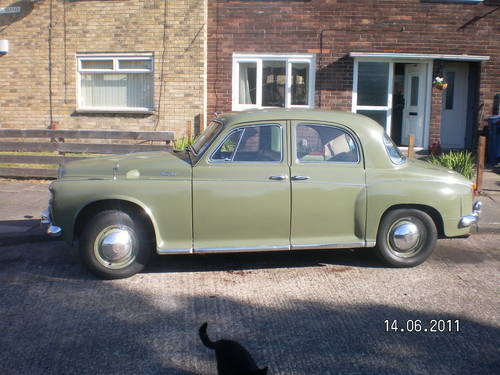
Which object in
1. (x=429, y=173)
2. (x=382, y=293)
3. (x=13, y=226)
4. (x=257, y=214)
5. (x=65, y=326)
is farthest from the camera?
(x=13, y=226)

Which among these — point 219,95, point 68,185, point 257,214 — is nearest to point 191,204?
point 257,214

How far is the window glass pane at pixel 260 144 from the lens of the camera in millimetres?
6145

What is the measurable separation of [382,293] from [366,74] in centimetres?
936

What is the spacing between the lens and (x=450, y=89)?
14.9 metres

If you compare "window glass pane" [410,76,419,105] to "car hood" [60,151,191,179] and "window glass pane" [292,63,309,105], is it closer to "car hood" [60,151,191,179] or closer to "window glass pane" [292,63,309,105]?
"window glass pane" [292,63,309,105]

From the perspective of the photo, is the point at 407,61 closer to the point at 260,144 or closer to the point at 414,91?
the point at 414,91

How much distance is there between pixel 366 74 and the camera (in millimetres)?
14086

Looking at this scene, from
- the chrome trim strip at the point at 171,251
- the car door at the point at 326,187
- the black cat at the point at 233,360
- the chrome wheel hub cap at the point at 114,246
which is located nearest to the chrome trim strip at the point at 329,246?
the car door at the point at 326,187

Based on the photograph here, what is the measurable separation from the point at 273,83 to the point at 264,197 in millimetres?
8773

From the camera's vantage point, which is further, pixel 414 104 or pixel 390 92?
pixel 414 104

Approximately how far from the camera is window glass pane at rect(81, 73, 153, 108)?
570 inches

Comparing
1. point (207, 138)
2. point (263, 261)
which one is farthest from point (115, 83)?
point (263, 261)

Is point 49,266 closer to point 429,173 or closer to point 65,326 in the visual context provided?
point 65,326

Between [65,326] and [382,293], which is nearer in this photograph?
[65,326]
